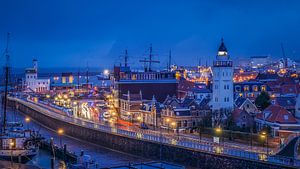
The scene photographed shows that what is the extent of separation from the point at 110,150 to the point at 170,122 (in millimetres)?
7026

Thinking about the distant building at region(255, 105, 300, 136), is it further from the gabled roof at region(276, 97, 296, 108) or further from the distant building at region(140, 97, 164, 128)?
the distant building at region(140, 97, 164, 128)

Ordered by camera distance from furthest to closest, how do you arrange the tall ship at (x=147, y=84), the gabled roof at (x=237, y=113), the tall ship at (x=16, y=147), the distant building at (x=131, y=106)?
the tall ship at (x=147, y=84)
the distant building at (x=131, y=106)
the gabled roof at (x=237, y=113)
the tall ship at (x=16, y=147)

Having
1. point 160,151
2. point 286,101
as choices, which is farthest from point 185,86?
point 160,151

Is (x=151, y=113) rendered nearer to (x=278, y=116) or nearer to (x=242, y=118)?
(x=242, y=118)

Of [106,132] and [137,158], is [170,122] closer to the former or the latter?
[106,132]

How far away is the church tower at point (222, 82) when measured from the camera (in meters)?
46.9

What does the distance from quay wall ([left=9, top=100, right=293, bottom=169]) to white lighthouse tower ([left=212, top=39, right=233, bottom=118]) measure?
417 inches

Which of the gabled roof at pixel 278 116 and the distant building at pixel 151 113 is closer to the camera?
the gabled roof at pixel 278 116

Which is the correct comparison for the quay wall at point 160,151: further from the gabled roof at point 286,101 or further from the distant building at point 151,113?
the gabled roof at point 286,101

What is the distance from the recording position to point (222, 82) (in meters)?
47.4

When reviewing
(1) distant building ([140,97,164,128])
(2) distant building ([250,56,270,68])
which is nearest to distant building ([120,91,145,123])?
(1) distant building ([140,97,164,128])

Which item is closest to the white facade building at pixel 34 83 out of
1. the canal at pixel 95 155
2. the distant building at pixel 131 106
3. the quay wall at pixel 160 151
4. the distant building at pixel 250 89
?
the distant building at pixel 131 106

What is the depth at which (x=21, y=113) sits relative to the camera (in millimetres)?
77375

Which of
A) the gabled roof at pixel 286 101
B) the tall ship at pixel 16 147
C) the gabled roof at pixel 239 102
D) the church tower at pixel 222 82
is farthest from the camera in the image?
the church tower at pixel 222 82
